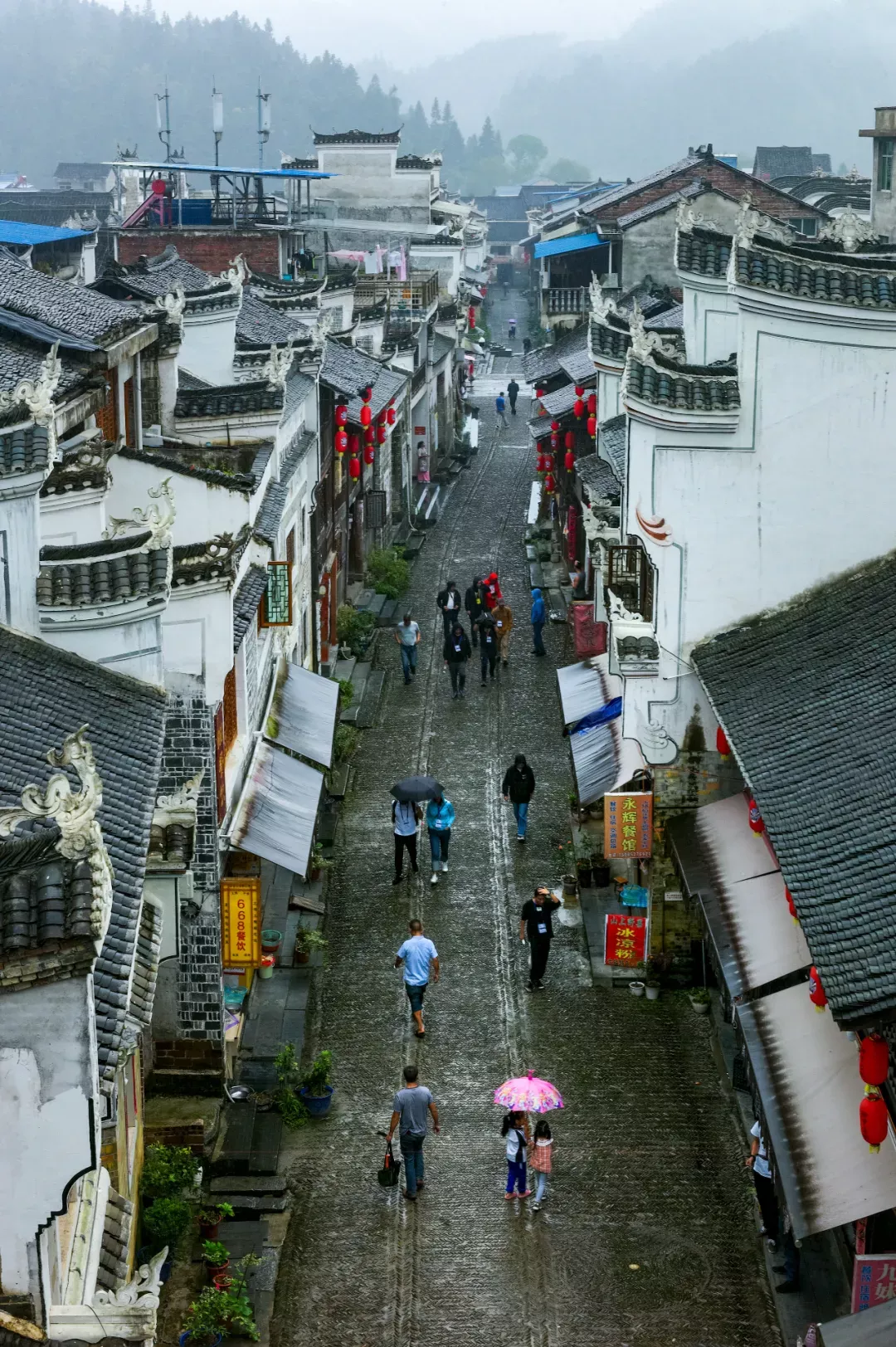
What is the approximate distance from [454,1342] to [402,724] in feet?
77.3

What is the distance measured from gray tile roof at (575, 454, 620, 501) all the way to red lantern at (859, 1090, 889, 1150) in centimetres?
2386

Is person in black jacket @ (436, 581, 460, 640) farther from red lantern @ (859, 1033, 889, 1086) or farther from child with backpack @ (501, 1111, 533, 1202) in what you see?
red lantern @ (859, 1033, 889, 1086)

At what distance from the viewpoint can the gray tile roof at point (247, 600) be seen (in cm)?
2709

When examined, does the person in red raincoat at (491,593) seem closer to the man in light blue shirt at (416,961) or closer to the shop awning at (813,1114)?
the man in light blue shirt at (416,961)

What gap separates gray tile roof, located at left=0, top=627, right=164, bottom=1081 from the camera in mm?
14000

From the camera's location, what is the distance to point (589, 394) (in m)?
47.8

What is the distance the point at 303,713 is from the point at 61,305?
30.3ft

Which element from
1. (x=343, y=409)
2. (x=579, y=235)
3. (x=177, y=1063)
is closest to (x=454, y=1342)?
(x=177, y=1063)

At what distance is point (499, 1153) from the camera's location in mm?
23469

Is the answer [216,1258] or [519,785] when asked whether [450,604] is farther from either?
[216,1258]

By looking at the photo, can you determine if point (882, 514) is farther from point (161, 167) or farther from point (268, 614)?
point (161, 167)

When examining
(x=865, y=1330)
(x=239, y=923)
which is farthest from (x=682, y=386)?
(x=865, y=1330)

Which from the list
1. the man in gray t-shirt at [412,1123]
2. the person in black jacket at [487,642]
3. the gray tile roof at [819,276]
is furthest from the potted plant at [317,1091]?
the person in black jacket at [487,642]

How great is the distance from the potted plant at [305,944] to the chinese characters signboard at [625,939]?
487cm
